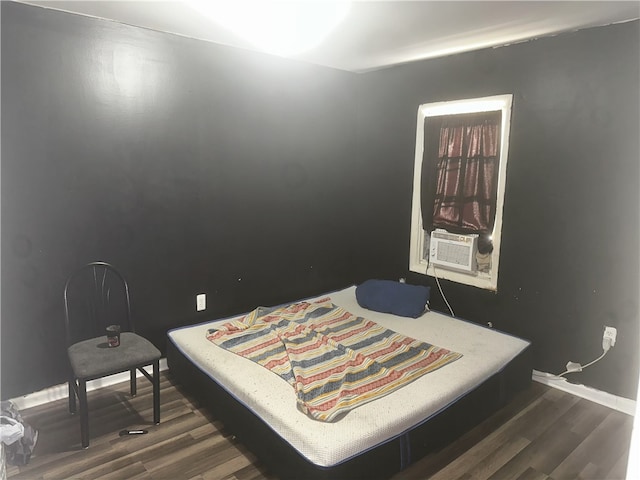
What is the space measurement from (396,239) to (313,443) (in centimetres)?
243

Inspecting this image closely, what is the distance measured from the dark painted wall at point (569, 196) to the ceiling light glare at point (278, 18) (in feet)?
4.15

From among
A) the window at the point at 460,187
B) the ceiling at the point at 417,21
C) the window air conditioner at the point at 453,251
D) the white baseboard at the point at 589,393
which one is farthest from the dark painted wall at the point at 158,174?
the white baseboard at the point at 589,393

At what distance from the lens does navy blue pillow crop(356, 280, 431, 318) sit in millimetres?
3551

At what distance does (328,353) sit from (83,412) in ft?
4.54

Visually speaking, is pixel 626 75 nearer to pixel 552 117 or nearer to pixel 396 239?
pixel 552 117

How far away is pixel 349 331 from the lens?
10.5ft

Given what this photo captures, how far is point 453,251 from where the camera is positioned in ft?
11.9

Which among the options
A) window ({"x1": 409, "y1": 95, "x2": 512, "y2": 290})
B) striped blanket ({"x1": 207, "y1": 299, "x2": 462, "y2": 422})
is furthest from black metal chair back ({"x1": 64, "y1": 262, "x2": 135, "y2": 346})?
window ({"x1": 409, "y1": 95, "x2": 512, "y2": 290})

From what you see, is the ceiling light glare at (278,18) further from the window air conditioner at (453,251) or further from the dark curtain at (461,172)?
the window air conditioner at (453,251)

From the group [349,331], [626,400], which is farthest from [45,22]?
[626,400]

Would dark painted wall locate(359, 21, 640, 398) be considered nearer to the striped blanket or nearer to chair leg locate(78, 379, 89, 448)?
the striped blanket

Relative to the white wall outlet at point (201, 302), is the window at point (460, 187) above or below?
above

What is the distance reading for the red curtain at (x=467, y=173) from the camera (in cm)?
339

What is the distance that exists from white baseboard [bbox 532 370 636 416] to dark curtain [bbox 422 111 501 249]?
1.11m
